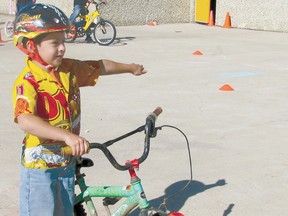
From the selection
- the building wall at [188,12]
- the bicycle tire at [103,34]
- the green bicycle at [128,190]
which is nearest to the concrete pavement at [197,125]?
the bicycle tire at [103,34]

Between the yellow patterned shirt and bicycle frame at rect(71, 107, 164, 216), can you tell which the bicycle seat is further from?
the yellow patterned shirt

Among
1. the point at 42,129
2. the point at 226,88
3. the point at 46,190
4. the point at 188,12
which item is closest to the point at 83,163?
the point at 46,190

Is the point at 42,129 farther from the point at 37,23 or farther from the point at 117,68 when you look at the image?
the point at 117,68

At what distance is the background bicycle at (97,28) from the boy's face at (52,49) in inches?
458

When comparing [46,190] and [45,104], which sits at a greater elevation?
[45,104]

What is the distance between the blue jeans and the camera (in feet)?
10.4

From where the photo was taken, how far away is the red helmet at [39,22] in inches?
119

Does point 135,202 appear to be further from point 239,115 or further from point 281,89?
point 281,89

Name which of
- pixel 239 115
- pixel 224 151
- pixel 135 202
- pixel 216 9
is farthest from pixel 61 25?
pixel 216 9

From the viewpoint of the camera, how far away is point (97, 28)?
1479 centimetres

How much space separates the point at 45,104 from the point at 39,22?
41 cm

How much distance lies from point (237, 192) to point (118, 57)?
8009 mm

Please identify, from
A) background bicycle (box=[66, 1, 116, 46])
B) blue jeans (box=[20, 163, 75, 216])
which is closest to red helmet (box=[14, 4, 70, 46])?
blue jeans (box=[20, 163, 75, 216])

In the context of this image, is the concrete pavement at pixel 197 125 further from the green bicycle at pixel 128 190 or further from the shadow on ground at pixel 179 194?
the green bicycle at pixel 128 190
